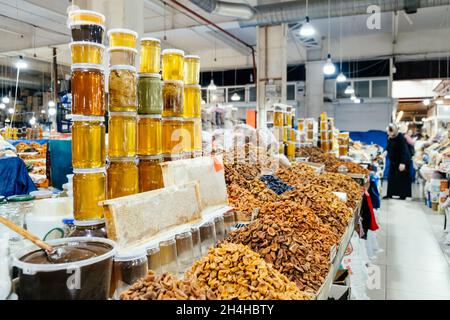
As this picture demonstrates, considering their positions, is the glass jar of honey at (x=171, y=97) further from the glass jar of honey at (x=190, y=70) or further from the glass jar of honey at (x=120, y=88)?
the glass jar of honey at (x=120, y=88)

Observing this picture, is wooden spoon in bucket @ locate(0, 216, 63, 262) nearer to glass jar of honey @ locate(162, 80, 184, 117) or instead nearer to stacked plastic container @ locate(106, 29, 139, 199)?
stacked plastic container @ locate(106, 29, 139, 199)

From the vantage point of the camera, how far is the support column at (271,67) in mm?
9953

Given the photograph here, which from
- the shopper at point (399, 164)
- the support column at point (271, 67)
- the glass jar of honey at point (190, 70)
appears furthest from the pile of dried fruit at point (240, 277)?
the support column at point (271, 67)

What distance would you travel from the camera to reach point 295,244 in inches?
68.6

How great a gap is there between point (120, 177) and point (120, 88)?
43 cm

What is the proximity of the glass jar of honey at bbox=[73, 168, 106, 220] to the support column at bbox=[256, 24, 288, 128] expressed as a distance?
8.46 metres

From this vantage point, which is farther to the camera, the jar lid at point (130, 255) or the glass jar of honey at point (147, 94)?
the glass jar of honey at point (147, 94)

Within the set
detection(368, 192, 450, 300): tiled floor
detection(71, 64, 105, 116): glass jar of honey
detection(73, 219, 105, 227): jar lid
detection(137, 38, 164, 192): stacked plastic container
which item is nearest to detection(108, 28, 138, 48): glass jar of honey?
detection(137, 38, 164, 192): stacked plastic container

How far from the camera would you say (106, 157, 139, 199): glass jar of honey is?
1.75m

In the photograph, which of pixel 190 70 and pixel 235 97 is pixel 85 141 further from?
pixel 235 97

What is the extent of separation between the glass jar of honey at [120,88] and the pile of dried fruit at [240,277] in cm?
80

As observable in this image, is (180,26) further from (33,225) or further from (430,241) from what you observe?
(33,225)
